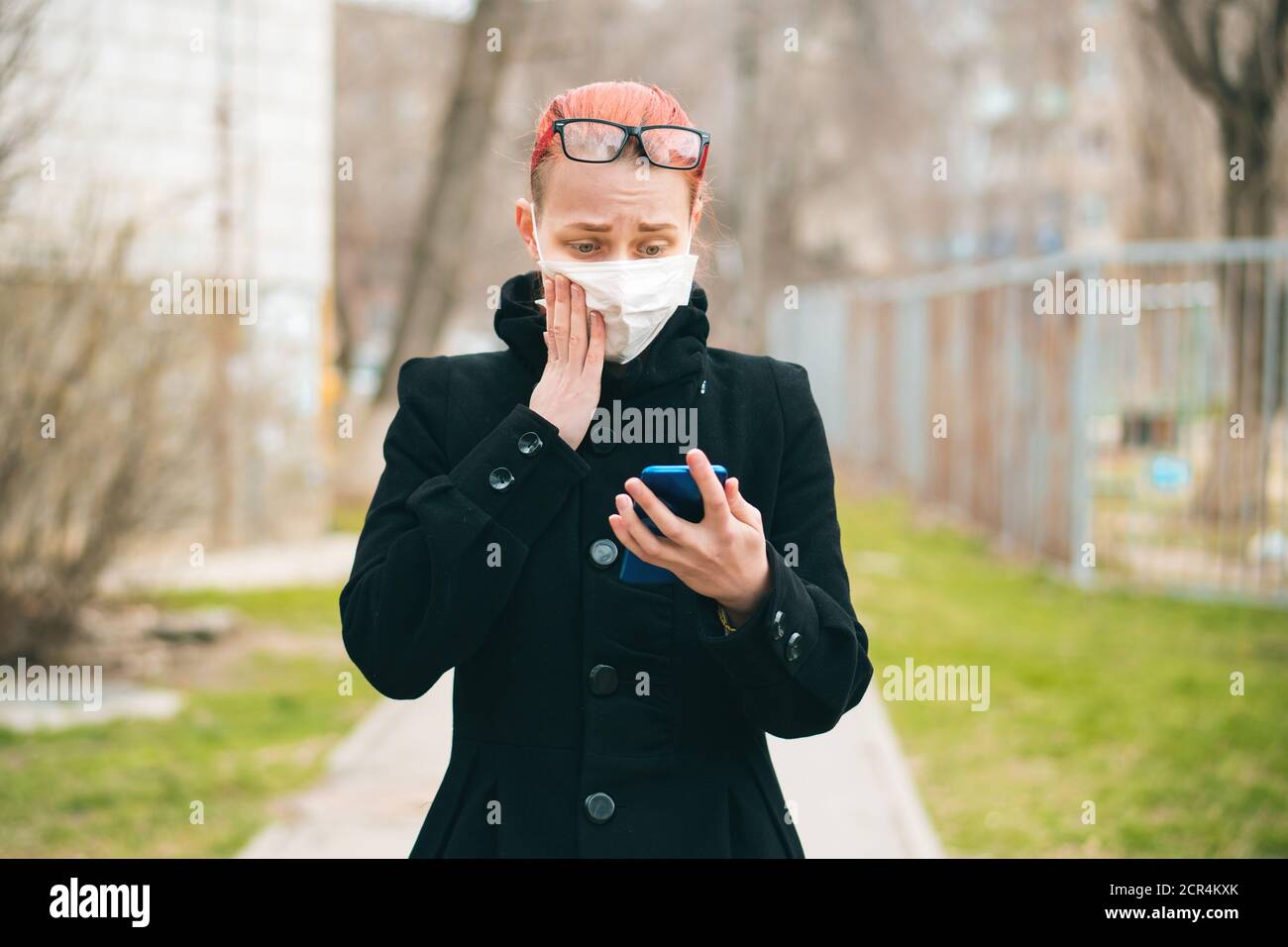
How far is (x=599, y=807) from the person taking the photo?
186 centimetres

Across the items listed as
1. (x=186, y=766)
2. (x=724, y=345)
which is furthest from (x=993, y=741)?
(x=724, y=345)

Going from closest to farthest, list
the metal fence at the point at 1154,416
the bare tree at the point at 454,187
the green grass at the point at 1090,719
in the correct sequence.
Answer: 1. the green grass at the point at 1090,719
2. the metal fence at the point at 1154,416
3. the bare tree at the point at 454,187

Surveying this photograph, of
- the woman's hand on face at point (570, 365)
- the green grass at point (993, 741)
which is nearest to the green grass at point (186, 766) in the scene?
the green grass at point (993, 741)

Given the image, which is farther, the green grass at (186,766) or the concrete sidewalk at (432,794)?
the green grass at (186,766)

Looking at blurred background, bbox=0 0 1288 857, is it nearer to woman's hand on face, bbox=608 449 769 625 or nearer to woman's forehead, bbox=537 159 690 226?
woman's forehead, bbox=537 159 690 226

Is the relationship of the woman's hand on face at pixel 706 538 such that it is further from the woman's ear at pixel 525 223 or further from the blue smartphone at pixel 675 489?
the woman's ear at pixel 525 223

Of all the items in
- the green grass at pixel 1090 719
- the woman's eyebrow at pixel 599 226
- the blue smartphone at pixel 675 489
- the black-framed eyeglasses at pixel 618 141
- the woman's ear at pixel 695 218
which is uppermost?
the black-framed eyeglasses at pixel 618 141

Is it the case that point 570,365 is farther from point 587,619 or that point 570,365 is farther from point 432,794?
point 432,794

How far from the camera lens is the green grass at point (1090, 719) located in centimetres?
549

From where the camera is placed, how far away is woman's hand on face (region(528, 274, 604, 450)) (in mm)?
1854

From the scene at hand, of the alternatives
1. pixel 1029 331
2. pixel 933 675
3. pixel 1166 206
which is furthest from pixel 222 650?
pixel 1166 206

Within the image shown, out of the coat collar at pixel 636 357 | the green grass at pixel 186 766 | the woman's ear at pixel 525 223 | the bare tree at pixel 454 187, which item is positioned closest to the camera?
the coat collar at pixel 636 357

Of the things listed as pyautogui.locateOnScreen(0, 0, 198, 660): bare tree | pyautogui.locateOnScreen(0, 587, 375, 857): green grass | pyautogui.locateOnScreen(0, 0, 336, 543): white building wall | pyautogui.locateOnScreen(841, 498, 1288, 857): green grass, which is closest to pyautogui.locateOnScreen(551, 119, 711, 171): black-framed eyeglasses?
pyautogui.locateOnScreen(0, 587, 375, 857): green grass
